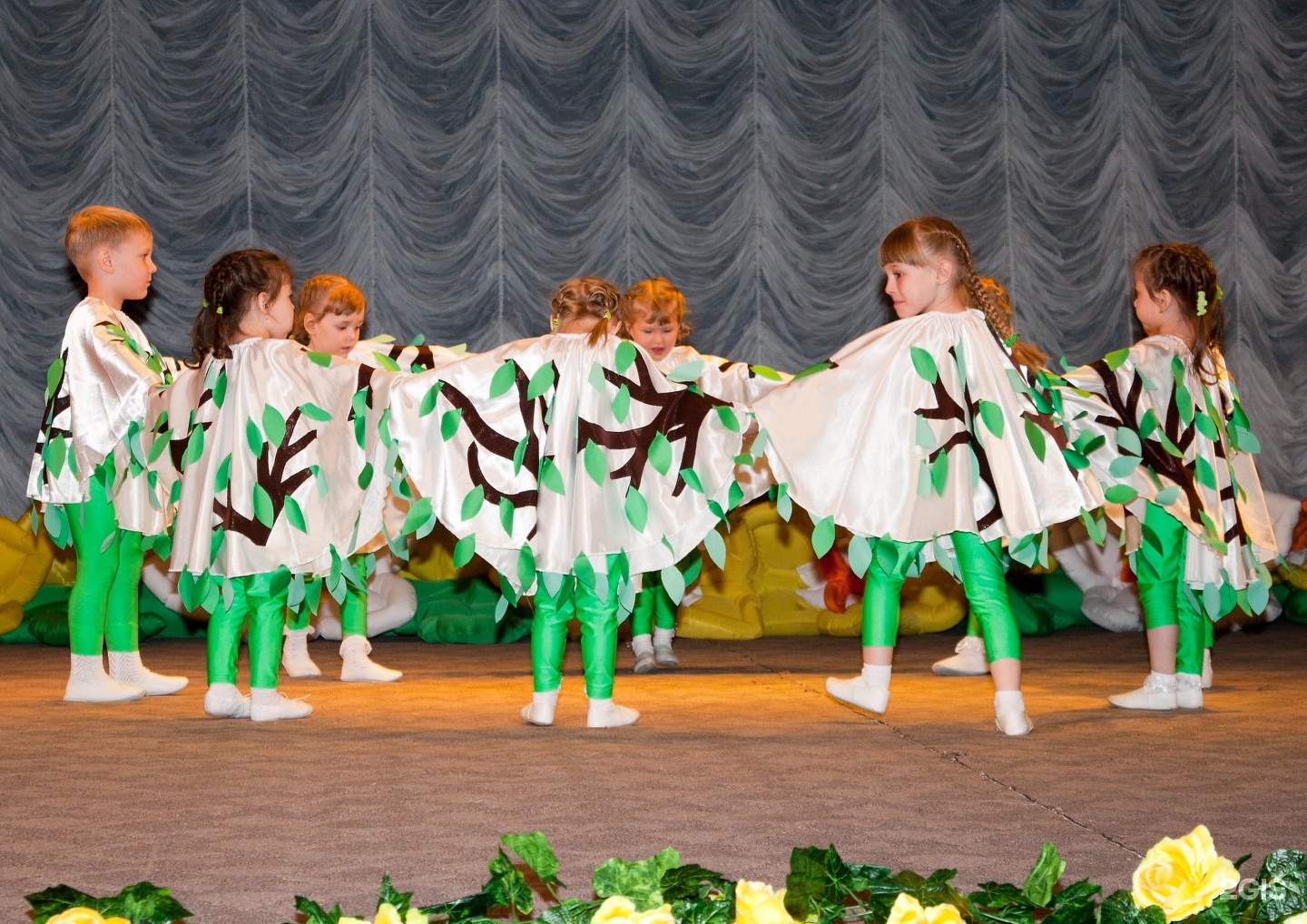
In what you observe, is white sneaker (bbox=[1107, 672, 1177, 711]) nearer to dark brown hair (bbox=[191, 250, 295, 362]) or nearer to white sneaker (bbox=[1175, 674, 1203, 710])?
white sneaker (bbox=[1175, 674, 1203, 710])

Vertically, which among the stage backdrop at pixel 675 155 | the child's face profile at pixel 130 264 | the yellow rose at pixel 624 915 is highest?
the stage backdrop at pixel 675 155

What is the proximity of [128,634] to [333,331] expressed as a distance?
3.86ft

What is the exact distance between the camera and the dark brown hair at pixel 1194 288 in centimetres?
404

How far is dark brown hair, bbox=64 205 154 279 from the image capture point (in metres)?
4.45

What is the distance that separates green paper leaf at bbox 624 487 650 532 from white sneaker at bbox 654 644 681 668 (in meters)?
1.54

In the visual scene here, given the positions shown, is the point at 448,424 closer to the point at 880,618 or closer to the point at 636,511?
the point at 636,511

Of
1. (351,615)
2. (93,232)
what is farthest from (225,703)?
(93,232)

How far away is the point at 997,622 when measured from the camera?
11.6ft

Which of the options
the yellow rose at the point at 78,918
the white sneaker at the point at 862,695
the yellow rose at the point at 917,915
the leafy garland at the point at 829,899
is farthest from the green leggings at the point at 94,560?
the yellow rose at the point at 917,915

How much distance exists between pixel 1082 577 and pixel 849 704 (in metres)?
2.65

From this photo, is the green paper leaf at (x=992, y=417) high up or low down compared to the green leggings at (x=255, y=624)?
Answer: up

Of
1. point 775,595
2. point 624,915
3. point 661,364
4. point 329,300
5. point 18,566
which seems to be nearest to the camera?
point 624,915

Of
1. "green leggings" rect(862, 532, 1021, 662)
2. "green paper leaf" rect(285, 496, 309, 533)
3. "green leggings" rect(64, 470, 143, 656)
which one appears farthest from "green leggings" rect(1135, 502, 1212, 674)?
"green leggings" rect(64, 470, 143, 656)

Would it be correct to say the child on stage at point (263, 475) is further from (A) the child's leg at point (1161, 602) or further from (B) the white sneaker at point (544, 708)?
(A) the child's leg at point (1161, 602)
